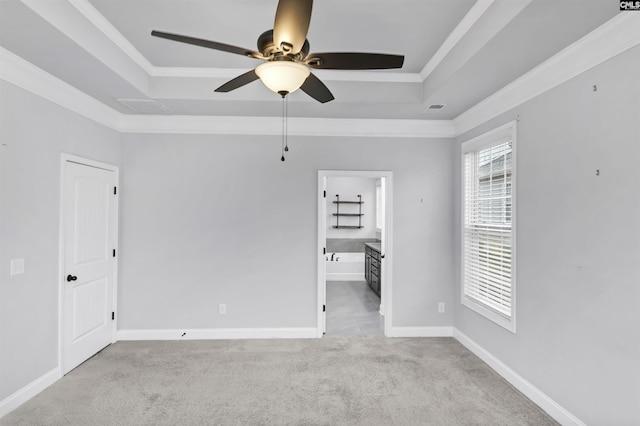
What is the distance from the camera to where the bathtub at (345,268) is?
299 inches

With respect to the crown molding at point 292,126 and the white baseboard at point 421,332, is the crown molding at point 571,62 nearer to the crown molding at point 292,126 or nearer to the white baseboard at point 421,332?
the crown molding at point 292,126

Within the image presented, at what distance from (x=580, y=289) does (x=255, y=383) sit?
267cm

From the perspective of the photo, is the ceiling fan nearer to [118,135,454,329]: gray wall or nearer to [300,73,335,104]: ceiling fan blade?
[300,73,335,104]: ceiling fan blade

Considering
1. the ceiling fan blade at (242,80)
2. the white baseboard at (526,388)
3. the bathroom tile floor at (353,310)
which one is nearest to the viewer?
the ceiling fan blade at (242,80)

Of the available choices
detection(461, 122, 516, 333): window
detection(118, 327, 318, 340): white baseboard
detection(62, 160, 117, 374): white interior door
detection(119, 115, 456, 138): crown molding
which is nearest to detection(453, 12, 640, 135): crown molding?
detection(461, 122, 516, 333): window

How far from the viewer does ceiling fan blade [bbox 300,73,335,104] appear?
2.07 m

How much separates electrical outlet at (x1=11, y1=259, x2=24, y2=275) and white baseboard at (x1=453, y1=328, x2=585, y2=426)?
4.21m

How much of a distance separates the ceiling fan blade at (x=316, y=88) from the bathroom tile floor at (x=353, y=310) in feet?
9.82

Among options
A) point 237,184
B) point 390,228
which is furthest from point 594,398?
point 237,184

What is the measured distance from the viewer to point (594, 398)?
7.15 feet

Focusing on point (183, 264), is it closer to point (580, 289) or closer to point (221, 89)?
point (221, 89)

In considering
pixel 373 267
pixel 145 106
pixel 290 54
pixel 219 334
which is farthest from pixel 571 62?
pixel 373 267

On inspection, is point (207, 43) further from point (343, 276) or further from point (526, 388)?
point (343, 276)

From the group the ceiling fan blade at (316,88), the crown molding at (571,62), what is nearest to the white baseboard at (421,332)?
the crown molding at (571,62)
